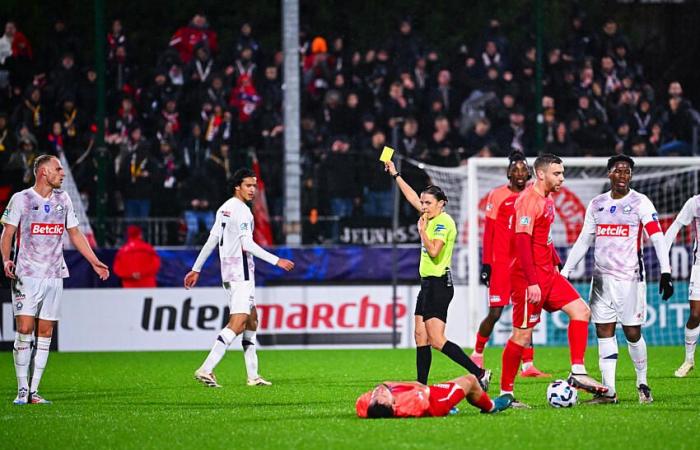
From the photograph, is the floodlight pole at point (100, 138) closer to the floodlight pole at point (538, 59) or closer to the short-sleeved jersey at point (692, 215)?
the floodlight pole at point (538, 59)

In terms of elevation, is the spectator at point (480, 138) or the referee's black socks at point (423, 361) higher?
the spectator at point (480, 138)

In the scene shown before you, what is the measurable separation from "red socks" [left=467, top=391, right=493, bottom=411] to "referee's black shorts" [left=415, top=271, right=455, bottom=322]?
1675 mm

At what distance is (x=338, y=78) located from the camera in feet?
74.4

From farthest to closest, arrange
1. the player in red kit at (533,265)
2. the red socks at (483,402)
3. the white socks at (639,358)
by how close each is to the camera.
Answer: the white socks at (639,358), the player in red kit at (533,265), the red socks at (483,402)

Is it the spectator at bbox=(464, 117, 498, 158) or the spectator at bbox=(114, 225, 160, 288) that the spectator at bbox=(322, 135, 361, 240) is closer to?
the spectator at bbox=(464, 117, 498, 158)

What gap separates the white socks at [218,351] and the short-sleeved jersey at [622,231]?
14.1 feet

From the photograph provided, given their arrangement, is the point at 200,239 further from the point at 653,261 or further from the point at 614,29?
the point at 614,29

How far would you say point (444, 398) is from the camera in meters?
9.77

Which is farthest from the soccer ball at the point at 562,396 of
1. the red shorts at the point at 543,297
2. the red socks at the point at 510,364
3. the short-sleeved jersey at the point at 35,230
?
the short-sleeved jersey at the point at 35,230

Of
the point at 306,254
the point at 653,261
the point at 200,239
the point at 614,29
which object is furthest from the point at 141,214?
the point at 614,29

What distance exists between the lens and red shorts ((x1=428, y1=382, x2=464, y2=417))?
973 cm

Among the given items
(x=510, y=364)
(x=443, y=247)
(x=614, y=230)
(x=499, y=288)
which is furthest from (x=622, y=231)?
(x=499, y=288)

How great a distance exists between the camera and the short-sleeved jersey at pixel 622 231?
1102 centimetres

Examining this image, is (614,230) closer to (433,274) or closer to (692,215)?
(433,274)
